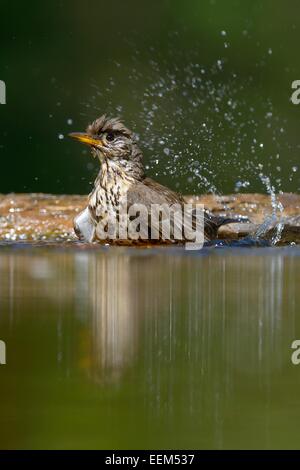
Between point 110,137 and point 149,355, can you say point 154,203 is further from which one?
point 149,355

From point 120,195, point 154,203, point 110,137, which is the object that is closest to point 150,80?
point 110,137

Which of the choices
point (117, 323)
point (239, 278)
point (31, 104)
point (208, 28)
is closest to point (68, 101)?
point (31, 104)

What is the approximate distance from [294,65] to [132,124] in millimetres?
1729

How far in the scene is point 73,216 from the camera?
8.27 m

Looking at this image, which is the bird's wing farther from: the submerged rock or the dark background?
the dark background

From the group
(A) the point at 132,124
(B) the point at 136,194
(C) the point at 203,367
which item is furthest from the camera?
(A) the point at 132,124

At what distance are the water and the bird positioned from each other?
0.91 m

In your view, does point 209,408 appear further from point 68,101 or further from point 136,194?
point 68,101

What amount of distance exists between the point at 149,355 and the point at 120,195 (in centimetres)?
353

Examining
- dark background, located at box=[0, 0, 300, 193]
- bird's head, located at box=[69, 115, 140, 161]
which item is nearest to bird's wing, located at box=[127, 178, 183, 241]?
bird's head, located at box=[69, 115, 140, 161]

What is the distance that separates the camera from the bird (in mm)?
7625

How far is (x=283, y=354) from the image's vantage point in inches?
175

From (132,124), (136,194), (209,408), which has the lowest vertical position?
(209,408)

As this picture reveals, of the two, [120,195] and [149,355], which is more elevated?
[120,195]
